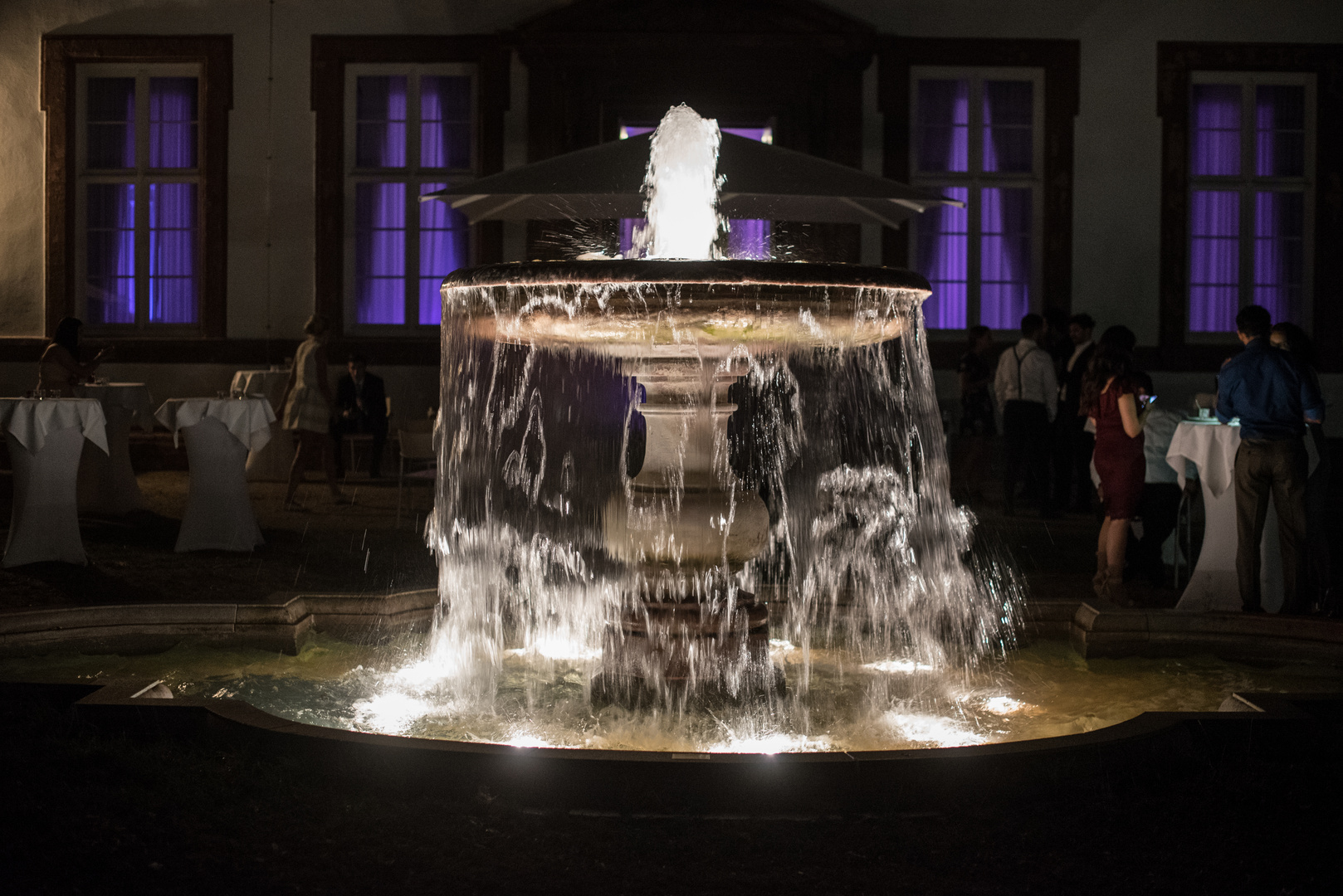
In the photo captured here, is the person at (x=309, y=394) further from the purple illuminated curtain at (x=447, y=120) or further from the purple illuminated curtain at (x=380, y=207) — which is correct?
the purple illuminated curtain at (x=447, y=120)

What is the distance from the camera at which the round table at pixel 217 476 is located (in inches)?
288

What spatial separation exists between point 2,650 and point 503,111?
8.65 metres

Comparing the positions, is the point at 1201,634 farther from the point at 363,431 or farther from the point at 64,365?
the point at 363,431

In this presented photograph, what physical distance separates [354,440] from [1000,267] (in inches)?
251

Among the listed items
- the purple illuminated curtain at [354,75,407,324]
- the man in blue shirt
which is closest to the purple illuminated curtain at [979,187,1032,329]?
the purple illuminated curtain at [354,75,407,324]

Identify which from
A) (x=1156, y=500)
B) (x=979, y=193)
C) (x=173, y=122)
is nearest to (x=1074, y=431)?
(x=1156, y=500)

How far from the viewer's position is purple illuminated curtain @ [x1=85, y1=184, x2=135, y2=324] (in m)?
12.8

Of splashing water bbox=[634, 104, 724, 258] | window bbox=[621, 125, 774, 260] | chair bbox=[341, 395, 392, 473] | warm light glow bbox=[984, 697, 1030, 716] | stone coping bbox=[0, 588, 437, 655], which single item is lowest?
warm light glow bbox=[984, 697, 1030, 716]

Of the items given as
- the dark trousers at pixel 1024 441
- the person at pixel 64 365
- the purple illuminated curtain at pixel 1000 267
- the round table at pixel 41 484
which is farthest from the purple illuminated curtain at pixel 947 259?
the round table at pixel 41 484

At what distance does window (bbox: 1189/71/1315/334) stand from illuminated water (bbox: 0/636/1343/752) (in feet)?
28.7

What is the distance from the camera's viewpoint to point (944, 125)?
40.8ft

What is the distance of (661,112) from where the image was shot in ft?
40.1

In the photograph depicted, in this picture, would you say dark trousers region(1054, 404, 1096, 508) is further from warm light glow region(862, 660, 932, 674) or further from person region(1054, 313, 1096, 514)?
warm light glow region(862, 660, 932, 674)

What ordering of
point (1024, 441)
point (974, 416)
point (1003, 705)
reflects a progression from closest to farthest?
1. point (1003, 705)
2. point (1024, 441)
3. point (974, 416)
